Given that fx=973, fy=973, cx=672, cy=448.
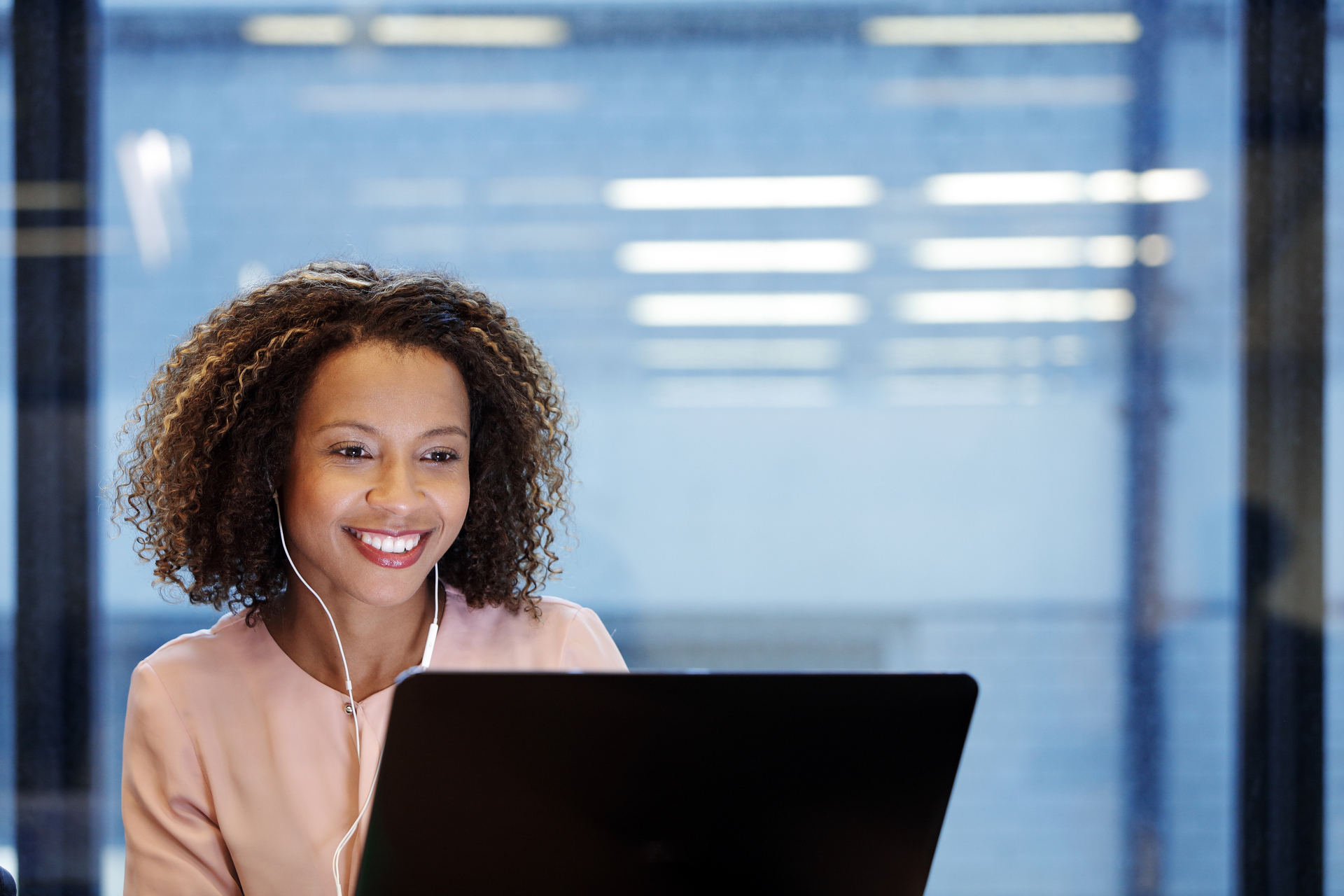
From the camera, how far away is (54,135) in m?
2.07

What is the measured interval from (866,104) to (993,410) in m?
0.72

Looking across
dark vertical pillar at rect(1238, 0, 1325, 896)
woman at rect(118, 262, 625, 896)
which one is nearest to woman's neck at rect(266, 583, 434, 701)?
woman at rect(118, 262, 625, 896)

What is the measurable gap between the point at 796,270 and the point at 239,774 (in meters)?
1.45

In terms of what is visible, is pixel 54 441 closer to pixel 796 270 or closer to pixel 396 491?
pixel 396 491

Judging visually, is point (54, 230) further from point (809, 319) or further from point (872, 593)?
point (872, 593)

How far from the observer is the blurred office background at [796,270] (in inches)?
82.4

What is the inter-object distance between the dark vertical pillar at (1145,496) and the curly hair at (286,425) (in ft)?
4.46

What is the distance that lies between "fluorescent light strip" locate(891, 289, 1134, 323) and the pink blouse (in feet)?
4.03

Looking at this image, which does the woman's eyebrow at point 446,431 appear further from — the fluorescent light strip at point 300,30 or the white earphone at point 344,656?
the fluorescent light strip at point 300,30

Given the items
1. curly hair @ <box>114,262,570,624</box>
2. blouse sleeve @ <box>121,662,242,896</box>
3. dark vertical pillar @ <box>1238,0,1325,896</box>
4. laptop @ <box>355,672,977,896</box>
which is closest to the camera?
laptop @ <box>355,672,977,896</box>

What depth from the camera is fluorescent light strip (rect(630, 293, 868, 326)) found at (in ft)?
6.94

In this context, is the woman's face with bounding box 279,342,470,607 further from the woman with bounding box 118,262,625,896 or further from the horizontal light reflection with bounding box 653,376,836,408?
the horizontal light reflection with bounding box 653,376,836,408

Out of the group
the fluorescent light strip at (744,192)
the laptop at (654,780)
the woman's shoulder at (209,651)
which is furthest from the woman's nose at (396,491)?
the fluorescent light strip at (744,192)

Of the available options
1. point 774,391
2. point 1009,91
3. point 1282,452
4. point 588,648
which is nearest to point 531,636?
point 588,648
